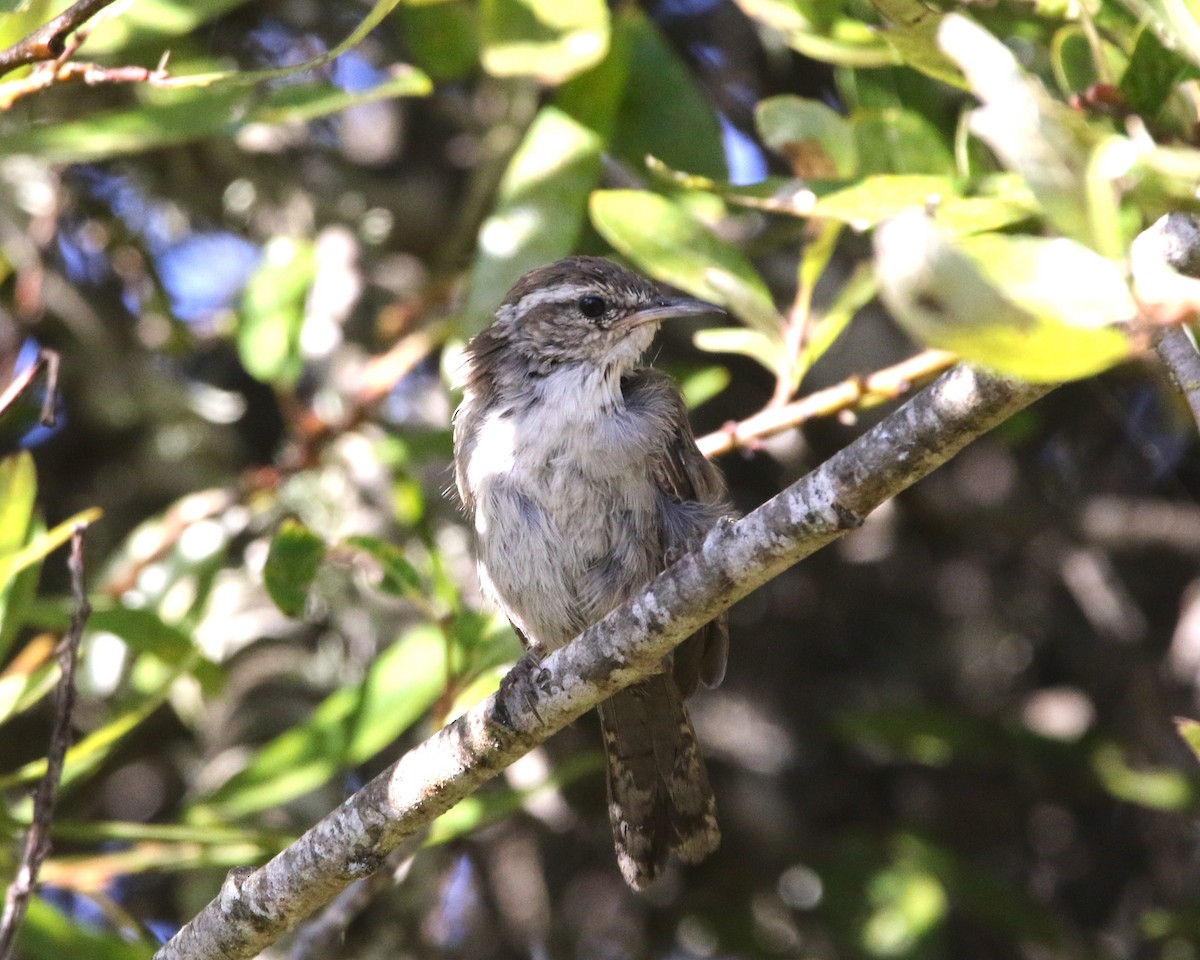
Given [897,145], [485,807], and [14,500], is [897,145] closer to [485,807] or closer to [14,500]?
[485,807]

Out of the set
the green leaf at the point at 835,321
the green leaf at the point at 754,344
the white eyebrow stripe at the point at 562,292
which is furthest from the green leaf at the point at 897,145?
the white eyebrow stripe at the point at 562,292

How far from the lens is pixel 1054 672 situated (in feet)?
19.5

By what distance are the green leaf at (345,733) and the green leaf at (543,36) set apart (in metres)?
1.68

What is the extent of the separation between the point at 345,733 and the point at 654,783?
913 millimetres

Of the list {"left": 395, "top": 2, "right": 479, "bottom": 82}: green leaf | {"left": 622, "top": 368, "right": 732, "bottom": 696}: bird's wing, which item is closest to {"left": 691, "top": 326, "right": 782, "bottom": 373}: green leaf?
{"left": 622, "top": 368, "right": 732, "bottom": 696}: bird's wing

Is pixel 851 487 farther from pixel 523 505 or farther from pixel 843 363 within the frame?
pixel 843 363

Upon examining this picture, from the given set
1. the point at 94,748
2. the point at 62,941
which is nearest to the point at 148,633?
the point at 94,748

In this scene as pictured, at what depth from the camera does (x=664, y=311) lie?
4.24 meters

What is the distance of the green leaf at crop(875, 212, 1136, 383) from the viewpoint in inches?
59.6

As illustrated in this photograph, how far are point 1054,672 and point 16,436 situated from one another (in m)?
4.37

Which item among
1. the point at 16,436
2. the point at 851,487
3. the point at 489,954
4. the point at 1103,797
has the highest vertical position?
the point at 851,487

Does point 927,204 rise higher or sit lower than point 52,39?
lower

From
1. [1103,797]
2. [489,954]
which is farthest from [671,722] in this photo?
[1103,797]

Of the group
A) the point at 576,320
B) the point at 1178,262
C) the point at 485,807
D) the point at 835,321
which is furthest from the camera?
the point at 576,320
